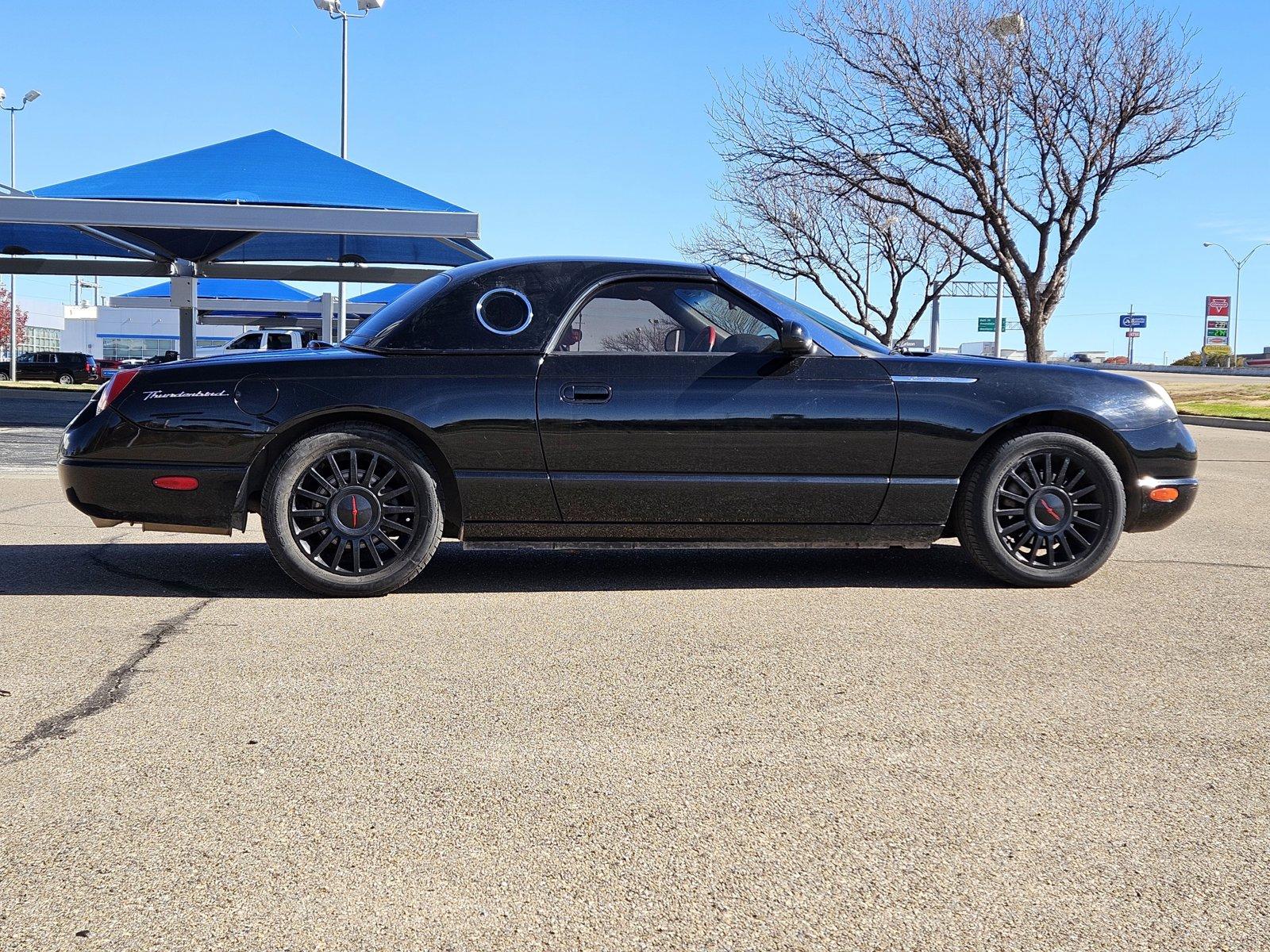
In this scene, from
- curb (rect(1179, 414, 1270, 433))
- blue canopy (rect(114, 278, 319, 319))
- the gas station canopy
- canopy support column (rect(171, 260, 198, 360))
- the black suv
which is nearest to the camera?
the gas station canopy

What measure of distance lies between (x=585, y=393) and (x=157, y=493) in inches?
74.8

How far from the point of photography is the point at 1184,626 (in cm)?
468

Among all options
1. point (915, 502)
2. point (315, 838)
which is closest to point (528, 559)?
point (915, 502)

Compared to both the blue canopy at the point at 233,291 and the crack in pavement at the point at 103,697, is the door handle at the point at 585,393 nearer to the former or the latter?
the crack in pavement at the point at 103,697

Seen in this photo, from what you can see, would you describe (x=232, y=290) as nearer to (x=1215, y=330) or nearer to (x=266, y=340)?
(x=266, y=340)

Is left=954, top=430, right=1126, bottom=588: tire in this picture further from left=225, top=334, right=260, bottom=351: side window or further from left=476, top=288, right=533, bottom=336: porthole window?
left=225, top=334, right=260, bottom=351: side window

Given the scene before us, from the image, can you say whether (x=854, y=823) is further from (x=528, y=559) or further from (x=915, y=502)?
(x=528, y=559)

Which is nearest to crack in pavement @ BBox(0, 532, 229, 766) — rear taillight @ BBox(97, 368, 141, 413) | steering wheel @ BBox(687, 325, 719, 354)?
rear taillight @ BBox(97, 368, 141, 413)

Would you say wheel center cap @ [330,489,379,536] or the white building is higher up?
the white building

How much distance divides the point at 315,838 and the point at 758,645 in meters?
2.11

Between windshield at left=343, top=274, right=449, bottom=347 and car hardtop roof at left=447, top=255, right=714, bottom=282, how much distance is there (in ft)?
0.41

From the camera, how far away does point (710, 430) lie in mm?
5188

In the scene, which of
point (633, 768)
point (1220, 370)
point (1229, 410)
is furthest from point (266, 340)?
point (1220, 370)

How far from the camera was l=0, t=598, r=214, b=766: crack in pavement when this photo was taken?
123 inches
